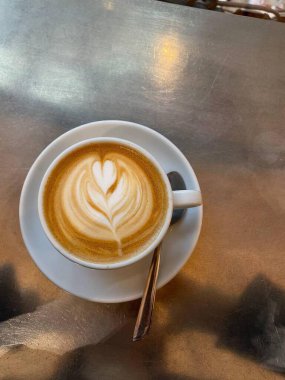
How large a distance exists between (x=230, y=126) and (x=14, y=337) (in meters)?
0.83

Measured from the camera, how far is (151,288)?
860 millimetres

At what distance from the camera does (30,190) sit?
0.88 metres

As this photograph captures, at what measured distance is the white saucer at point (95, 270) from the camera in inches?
34.1

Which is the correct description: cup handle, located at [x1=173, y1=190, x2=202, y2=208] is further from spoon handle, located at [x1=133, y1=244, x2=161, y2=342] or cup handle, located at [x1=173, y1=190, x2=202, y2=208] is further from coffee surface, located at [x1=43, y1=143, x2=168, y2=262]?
spoon handle, located at [x1=133, y1=244, x2=161, y2=342]

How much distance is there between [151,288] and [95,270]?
0.14 meters

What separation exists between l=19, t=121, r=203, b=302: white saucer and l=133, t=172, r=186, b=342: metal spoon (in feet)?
0.05

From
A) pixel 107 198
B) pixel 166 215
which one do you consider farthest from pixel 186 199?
pixel 107 198

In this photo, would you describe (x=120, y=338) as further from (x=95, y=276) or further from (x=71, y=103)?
(x=71, y=103)

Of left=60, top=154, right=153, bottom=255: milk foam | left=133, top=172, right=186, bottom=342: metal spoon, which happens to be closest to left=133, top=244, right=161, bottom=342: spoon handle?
left=133, top=172, right=186, bottom=342: metal spoon

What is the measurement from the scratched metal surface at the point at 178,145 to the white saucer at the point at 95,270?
0.15 m

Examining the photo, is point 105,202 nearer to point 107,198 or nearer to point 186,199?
point 107,198

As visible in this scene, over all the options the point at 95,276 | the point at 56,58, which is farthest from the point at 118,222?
the point at 56,58

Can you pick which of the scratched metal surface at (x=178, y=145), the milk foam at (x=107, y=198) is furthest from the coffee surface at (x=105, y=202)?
the scratched metal surface at (x=178, y=145)

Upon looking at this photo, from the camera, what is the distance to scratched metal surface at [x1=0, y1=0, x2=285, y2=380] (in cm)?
99
